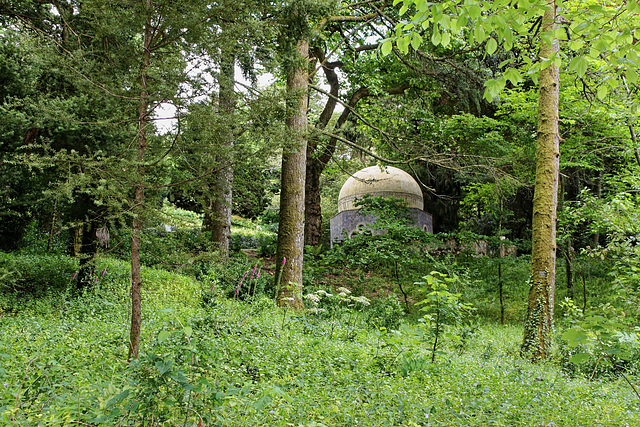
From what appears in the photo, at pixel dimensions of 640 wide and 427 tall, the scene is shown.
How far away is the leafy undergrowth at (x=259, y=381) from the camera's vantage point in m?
2.92

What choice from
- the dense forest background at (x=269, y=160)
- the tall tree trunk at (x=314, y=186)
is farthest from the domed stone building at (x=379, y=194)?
the tall tree trunk at (x=314, y=186)

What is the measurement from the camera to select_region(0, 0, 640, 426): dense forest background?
441cm

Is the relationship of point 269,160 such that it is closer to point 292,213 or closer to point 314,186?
point 292,213

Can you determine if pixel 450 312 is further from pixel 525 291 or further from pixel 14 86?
pixel 525 291

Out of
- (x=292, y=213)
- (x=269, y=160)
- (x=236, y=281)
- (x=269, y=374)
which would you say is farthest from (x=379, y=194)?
(x=269, y=374)

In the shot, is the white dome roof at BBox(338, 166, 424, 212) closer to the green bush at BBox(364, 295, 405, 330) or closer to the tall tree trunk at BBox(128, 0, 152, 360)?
the green bush at BBox(364, 295, 405, 330)

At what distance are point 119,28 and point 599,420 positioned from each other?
5734mm

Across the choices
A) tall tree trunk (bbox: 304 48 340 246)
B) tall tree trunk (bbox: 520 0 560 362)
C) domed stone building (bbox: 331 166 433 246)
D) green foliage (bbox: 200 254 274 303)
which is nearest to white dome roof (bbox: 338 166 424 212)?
domed stone building (bbox: 331 166 433 246)

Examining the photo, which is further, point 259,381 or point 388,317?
point 388,317

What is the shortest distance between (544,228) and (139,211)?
601 cm

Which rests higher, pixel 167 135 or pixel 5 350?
pixel 167 135

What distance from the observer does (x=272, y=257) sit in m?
17.0

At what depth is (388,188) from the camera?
73.8 feet

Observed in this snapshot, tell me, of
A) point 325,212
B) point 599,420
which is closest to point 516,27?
point 599,420
